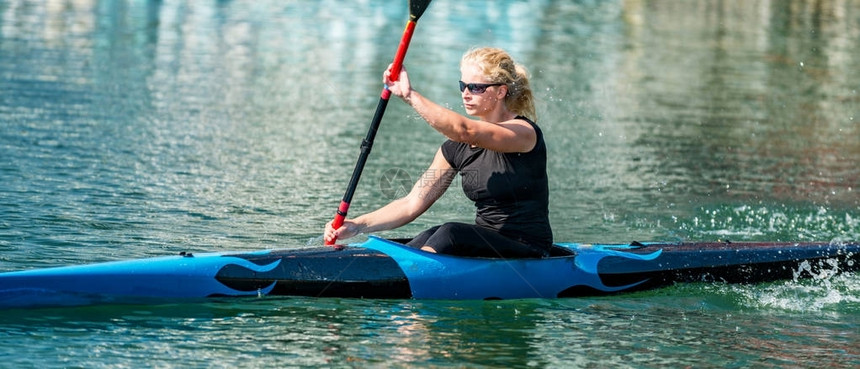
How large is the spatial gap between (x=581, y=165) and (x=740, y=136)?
3.32m

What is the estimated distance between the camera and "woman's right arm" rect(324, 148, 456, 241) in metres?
7.12

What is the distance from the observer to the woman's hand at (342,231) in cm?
705

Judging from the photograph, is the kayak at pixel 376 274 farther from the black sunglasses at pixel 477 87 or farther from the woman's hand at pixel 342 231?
the black sunglasses at pixel 477 87

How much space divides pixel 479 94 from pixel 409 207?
0.90 m

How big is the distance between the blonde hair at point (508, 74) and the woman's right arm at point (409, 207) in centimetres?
58

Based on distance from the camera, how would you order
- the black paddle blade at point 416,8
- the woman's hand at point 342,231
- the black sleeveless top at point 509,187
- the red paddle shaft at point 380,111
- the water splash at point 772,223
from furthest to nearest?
the water splash at point 772,223
the black paddle blade at point 416,8
the woman's hand at point 342,231
the black sleeveless top at point 509,187
the red paddle shaft at point 380,111

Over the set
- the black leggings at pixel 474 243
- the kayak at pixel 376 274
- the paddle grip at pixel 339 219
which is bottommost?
the kayak at pixel 376 274

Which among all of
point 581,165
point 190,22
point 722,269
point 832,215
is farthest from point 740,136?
point 190,22

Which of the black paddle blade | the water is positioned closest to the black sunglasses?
the black paddle blade

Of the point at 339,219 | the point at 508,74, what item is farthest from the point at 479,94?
the point at 339,219

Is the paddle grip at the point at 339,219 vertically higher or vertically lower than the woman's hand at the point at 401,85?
lower

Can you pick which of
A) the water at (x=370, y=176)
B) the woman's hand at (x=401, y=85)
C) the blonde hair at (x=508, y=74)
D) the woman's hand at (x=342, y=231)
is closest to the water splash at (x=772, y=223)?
the water at (x=370, y=176)

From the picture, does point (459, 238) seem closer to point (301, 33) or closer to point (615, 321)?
point (615, 321)

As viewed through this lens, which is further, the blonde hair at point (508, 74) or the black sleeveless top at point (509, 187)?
the black sleeveless top at point (509, 187)
